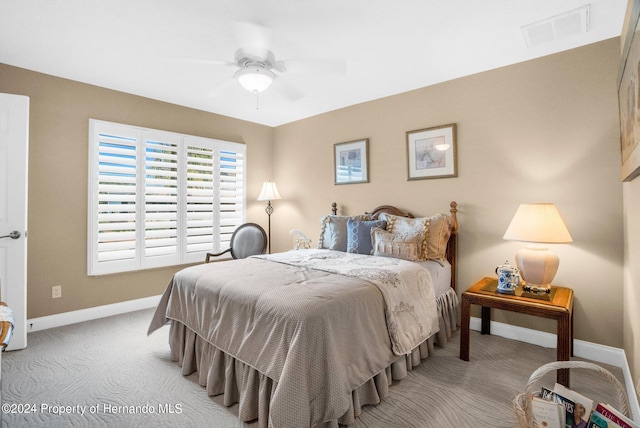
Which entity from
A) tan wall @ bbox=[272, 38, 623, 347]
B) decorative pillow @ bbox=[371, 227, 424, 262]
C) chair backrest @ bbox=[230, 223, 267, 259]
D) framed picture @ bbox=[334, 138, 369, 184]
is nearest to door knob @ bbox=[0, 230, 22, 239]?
chair backrest @ bbox=[230, 223, 267, 259]

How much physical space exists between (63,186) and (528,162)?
14.9 ft

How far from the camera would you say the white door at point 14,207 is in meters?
2.70

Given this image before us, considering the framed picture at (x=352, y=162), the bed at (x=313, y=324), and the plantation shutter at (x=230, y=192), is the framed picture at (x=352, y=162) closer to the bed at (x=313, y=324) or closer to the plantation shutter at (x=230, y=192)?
the bed at (x=313, y=324)

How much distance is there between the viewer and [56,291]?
327 centimetres

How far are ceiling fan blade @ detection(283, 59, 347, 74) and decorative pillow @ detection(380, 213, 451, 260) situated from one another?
1633 mm

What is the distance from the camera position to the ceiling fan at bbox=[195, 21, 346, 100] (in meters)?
2.45

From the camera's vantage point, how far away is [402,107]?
371 centimetres

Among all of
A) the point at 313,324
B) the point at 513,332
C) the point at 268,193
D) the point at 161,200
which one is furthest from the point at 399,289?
the point at 161,200

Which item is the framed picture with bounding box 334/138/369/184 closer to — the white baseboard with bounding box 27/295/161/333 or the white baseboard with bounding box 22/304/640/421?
the white baseboard with bounding box 22/304/640/421

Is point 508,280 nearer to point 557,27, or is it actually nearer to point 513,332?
point 513,332

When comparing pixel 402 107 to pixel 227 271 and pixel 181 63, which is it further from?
pixel 227 271

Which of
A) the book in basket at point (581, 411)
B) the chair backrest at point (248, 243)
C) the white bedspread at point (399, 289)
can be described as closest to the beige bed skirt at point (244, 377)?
the white bedspread at point (399, 289)

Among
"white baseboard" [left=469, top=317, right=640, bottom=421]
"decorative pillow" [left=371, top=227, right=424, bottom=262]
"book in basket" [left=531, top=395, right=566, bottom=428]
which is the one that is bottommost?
"white baseboard" [left=469, top=317, right=640, bottom=421]

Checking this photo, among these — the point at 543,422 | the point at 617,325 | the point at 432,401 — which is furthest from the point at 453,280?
the point at 543,422
